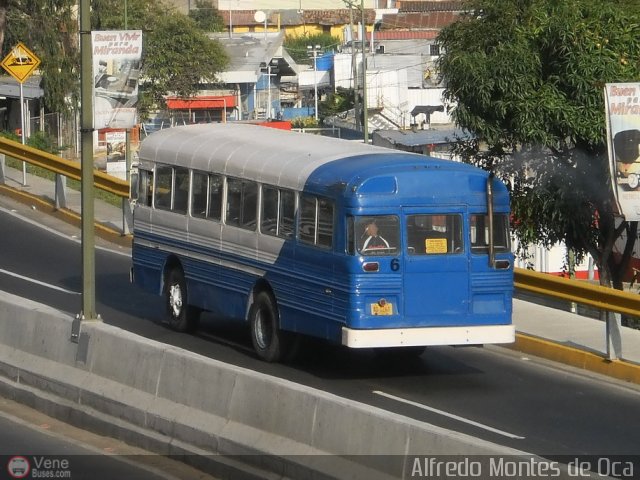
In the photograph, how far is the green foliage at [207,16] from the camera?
9244cm

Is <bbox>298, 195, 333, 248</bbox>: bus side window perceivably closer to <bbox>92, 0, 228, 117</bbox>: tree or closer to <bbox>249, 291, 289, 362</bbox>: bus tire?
<bbox>249, 291, 289, 362</bbox>: bus tire

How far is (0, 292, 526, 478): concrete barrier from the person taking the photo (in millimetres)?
8383

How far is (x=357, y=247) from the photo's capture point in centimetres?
1302

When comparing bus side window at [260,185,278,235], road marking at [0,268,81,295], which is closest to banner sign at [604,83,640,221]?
bus side window at [260,185,278,235]

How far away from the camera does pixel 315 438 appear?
29.5ft

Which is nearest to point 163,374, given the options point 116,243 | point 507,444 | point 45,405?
point 45,405

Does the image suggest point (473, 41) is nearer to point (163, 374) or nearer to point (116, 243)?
point (116, 243)

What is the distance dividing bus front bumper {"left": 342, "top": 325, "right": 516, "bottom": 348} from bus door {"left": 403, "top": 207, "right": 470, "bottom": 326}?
100 mm

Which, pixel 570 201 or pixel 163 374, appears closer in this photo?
pixel 163 374

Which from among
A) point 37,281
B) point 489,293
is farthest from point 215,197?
point 37,281

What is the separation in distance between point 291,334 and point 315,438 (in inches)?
209

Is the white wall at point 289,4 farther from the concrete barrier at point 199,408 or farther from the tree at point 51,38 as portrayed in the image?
the concrete barrier at point 199,408

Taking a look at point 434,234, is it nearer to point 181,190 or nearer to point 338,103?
point 181,190

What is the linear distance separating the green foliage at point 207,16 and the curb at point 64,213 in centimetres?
6609
